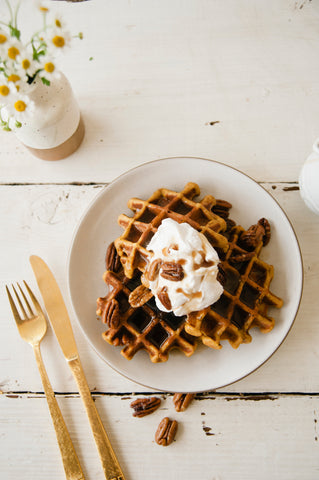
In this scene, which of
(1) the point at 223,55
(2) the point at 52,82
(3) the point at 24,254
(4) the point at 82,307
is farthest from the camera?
(1) the point at 223,55

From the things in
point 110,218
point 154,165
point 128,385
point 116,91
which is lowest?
point 128,385

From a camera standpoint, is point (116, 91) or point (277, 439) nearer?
point (277, 439)

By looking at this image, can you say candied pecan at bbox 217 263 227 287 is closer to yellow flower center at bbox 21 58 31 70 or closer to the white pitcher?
the white pitcher

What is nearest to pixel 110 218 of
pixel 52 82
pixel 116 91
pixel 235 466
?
pixel 52 82

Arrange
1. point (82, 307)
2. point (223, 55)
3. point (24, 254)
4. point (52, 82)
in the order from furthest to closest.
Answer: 1. point (223, 55)
2. point (24, 254)
3. point (82, 307)
4. point (52, 82)

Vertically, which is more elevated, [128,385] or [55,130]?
[55,130]

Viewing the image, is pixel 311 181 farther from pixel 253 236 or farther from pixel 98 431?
pixel 98 431

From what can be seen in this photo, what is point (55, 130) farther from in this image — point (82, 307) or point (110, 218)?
point (82, 307)

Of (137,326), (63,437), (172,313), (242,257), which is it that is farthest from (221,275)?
(63,437)

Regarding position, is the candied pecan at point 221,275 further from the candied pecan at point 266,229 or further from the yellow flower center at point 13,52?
the yellow flower center at point 13,52
